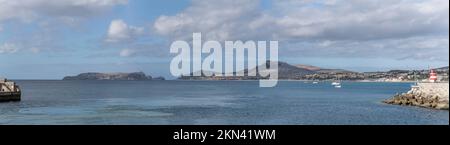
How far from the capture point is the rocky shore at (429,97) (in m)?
43.2

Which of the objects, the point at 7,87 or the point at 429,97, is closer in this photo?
the point at 429,97

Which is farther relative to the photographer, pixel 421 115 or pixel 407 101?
pixel 407 101

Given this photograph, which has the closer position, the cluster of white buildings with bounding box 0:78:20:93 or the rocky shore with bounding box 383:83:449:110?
the rocky shore with bounding box 383:83:449:110

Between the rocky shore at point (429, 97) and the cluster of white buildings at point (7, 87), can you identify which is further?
the cluster of white buildings at point (7, 87)

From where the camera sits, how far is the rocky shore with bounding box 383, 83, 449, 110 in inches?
1703

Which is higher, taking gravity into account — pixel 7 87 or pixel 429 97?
pixel 7 87

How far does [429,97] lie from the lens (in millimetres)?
46906
